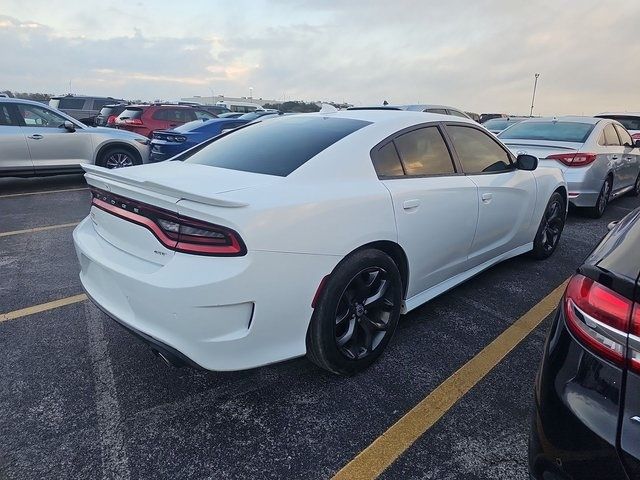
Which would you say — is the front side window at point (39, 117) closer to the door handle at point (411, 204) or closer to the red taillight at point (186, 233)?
the red taillight at point (186, 233)

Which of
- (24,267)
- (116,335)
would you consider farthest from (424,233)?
(24,267)

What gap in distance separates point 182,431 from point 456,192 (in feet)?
7.43

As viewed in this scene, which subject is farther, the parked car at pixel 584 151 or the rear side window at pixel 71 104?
the rear side window at pixel 71 104

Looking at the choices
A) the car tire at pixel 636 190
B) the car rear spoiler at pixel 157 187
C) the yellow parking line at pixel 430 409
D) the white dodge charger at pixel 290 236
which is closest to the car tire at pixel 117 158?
the white dodge charger at pixel 290 236

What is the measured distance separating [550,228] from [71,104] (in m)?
18.9

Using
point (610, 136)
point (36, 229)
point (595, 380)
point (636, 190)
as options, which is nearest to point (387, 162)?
point (595, 380)

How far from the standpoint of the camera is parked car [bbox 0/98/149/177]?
758cm

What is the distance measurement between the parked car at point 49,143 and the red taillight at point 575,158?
24.3ft

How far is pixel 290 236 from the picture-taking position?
6.91 feet

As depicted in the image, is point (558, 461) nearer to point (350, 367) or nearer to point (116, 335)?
point (350, 367)

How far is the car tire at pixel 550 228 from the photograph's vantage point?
453 centimetres

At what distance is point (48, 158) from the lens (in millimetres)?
7992

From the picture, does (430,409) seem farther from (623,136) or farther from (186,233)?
(623,136)

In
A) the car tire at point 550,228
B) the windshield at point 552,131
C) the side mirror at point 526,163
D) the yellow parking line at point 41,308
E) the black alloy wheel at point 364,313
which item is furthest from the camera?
the windshield at point 552,131
